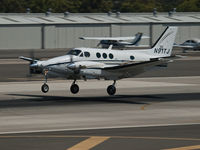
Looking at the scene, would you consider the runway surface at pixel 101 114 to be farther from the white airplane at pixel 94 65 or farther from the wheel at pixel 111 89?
the white airplane at pixel 94 65

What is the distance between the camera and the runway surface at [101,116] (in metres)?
20.7

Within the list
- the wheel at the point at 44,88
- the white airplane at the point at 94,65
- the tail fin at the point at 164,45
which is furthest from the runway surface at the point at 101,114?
the tail fin at the point at 164,45

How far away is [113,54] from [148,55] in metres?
2.97

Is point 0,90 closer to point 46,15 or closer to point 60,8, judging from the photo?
point 46,15

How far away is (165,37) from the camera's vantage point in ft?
134

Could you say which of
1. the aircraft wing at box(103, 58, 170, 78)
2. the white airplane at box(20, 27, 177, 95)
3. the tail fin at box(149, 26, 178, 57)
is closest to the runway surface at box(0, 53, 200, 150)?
the white airplane at box(20, 27, 177, 95)

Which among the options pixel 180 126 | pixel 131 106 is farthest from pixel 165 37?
pixel 180 126

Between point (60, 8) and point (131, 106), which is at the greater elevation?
point (60, 8)

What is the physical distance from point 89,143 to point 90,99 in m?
15.6

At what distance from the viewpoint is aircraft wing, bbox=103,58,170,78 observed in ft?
118

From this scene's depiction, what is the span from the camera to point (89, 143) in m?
20.4

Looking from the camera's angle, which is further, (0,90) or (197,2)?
(197,2)

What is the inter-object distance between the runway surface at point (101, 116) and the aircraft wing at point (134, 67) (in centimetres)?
155

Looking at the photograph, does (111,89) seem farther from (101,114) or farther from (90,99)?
(101,114)
